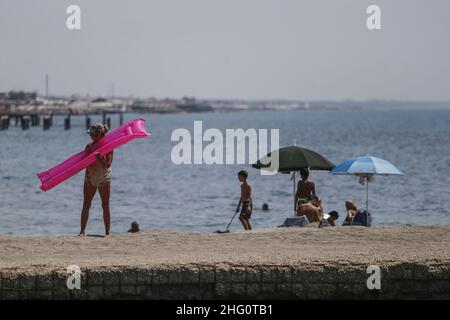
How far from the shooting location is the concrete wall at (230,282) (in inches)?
439

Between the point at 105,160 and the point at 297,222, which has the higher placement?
the point at 105,160

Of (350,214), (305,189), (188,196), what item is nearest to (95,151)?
(305,189)

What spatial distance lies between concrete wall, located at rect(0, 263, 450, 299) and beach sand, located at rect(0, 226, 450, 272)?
0.33 ft

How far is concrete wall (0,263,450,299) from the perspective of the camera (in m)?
11.1

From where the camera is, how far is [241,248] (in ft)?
42.5

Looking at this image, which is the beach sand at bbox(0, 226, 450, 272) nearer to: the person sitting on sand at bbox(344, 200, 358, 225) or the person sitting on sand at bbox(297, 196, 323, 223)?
the person sitting on sand at bbox(297, 196, 323, 223)

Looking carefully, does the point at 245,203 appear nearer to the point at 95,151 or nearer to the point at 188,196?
the point at 95,151

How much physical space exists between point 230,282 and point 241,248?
174 cm

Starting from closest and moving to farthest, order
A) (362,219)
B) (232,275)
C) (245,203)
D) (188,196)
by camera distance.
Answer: (232,275) → (362,219) → (245,203) → (188,196)

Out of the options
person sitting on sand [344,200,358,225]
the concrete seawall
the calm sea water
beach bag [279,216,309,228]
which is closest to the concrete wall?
the concrete seawall

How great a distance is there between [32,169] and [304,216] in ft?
119

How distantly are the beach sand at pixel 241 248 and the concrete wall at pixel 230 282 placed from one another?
0.10 m

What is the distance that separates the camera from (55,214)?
94.8 ft
